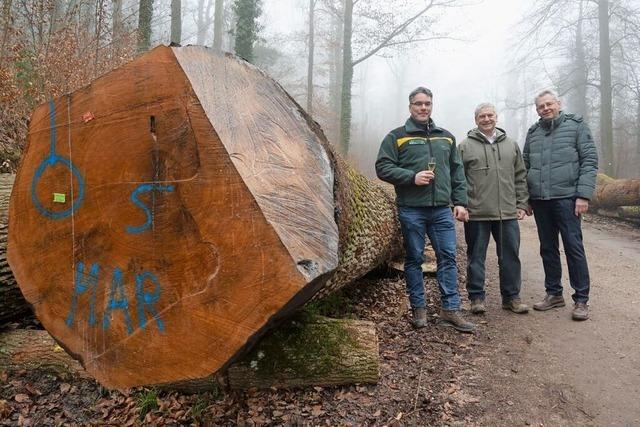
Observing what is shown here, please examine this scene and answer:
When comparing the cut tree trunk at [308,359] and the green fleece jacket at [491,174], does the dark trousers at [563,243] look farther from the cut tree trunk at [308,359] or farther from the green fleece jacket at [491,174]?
the cut tree trunk at [308,359]

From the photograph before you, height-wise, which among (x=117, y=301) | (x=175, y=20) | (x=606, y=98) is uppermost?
(x=175, y=20)

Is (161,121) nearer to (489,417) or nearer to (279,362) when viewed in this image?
(279,362)

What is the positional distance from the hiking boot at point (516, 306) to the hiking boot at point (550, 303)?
0.46ft

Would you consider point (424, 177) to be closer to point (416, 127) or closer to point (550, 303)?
point (416, 127)

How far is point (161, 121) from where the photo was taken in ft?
5.78

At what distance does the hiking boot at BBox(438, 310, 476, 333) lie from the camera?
3.50 m

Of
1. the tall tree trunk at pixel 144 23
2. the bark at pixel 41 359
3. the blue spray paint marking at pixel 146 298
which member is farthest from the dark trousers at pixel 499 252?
the tall tree trunk at pixel 144 23

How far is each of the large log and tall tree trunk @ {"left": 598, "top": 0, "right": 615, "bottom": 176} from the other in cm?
1495

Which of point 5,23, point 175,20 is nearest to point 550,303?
point 5,23

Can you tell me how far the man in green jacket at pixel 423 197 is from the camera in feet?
11.5

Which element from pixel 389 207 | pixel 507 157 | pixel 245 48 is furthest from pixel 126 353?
pixel 245 48

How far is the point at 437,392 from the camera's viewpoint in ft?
8.63

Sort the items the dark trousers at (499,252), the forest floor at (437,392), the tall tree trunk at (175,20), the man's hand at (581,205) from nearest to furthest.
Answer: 1. the forest floor at (437,392)
2. the man's hand at (581,205)
3. the dark trousers at (499,252)
4. the tall tree trunk at (175,20)

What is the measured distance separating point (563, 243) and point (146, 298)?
371cm
